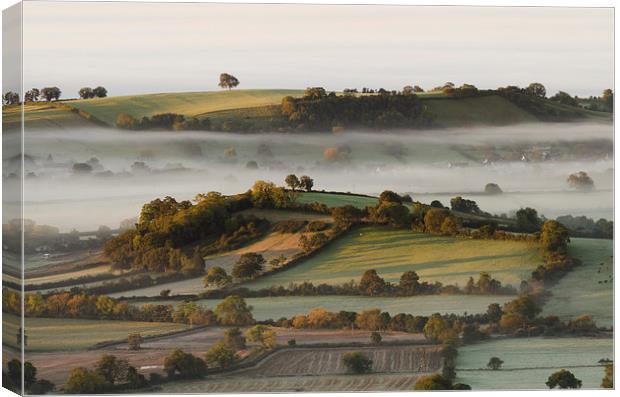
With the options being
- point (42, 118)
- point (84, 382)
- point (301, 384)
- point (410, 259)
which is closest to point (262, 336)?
point (301, 384)

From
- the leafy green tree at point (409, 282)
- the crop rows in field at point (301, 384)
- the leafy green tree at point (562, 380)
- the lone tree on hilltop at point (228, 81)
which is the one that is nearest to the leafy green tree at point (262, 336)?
the crop rows in field at point (301, 384)

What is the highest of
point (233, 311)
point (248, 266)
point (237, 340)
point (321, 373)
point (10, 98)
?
point (10, 98)

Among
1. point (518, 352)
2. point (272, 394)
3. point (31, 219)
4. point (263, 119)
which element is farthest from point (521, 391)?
point (31, 219)

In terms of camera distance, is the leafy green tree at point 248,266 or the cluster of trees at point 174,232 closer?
the cluster of trees at point 174,232

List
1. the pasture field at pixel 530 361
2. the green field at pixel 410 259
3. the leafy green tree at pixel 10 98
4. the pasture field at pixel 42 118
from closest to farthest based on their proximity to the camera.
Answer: the pasture field at pixel 42 118
the leafy green tree at pixel 10 98
the green field at pixel 410 259
the pasture field at pixel 530 361

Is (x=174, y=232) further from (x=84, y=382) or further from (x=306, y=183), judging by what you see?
(x=84, y=382)

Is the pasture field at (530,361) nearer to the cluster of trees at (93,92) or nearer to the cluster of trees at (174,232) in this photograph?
the cluster of trees at (174,232)

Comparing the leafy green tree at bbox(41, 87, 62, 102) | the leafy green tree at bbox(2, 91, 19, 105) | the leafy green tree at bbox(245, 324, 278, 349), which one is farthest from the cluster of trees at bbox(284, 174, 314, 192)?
the leafy green tree at bbox(2, 91, 19, 105)

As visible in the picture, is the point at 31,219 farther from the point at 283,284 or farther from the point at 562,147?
the point at 562,147
